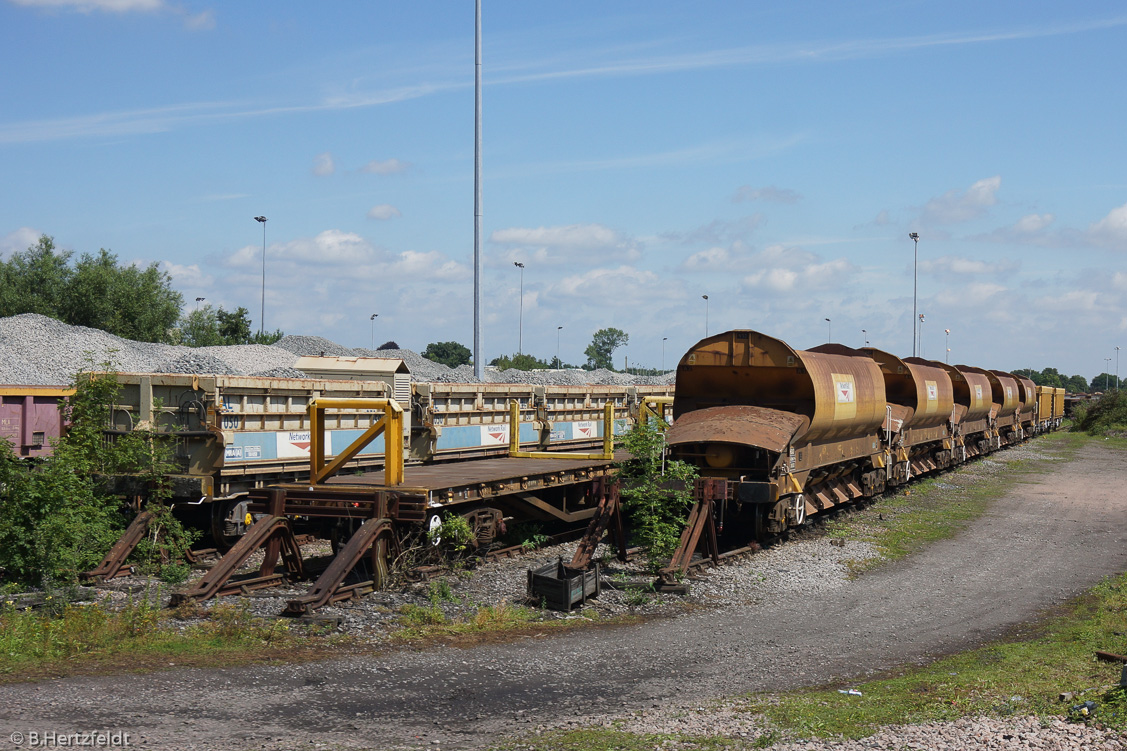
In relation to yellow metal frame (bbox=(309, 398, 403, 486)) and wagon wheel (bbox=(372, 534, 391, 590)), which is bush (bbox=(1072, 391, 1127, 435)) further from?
wagon wheel (bbox=(372, 534, 391, 590))

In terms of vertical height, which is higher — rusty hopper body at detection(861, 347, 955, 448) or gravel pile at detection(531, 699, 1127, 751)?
rusty hopper body at detection(861, 347, 955, 448)

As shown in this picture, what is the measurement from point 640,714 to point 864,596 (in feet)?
20.8

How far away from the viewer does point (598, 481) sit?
47.3 ft

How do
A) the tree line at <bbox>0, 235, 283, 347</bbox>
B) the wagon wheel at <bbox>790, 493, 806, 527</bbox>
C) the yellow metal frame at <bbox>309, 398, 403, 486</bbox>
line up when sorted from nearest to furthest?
the yellow metal frame at <bbox>309, 398, 403, 486</bbox>
the wagon wheel at <bbox>790, 493, 806, 527</bbox>
the tree line at <bbox>0, 235, 283, 347</bbox>

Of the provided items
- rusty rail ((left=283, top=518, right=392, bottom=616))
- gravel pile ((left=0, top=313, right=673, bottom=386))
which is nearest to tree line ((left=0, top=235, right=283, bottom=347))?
gravel pile ((left=0, top=313, right=673, bottom=386))

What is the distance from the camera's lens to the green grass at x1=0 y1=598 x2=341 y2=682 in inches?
339

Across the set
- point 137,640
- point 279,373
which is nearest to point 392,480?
point 137,640

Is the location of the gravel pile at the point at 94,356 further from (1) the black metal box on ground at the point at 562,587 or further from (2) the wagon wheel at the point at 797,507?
(1) the black metal box on ground at the point at 562,587

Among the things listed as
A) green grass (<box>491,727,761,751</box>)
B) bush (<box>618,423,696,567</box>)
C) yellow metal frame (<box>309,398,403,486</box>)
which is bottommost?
green grass (<box>491,727,761,751</box>)

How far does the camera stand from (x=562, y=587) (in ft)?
37.7

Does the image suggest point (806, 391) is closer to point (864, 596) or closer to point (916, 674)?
point (864, 596)

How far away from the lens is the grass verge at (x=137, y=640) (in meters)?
8.60

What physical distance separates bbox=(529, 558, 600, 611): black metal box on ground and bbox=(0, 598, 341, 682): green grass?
2.77m

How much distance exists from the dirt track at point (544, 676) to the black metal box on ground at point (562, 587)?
90 centimetres
